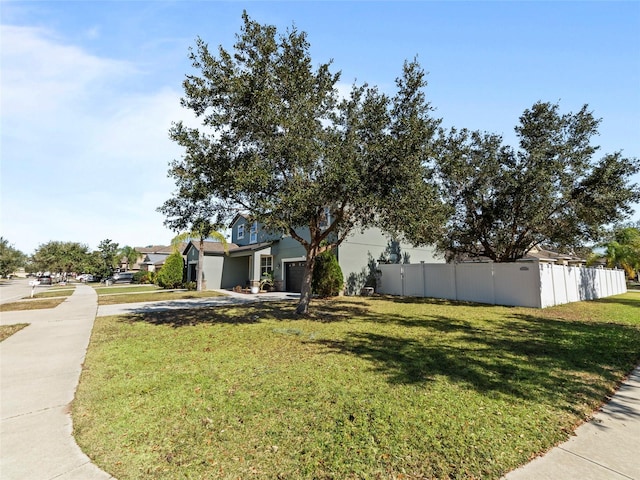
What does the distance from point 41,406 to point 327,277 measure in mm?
14389

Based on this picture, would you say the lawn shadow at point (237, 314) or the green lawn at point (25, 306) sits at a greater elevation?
the lawn shadow at point (237, 314)

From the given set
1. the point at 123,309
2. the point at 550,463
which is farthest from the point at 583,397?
the point at 123,309

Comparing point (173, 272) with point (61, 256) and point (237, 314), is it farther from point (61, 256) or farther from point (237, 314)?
point (61, 256)

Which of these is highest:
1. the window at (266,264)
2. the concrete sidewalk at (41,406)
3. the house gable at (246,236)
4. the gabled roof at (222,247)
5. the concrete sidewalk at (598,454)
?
the house gable at (246,236)

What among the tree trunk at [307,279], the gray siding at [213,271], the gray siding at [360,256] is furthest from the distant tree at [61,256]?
the tree trunk at [307,279]

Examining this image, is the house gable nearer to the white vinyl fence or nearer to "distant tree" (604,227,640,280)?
the white vinyl fence

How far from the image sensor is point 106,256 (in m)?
52.8

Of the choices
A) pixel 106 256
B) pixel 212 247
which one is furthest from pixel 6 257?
pixel 212 247

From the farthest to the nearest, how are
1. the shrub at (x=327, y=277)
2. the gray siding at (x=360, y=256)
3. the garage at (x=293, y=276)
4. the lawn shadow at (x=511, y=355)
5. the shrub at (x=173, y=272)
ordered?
1. the shrub at (x=173, y=272)
2. the garage at (x=293, y=276)
3. the gray siding at (x=360, y=256)
4. the shrub at (x=327, y=277)
5. the lawn shadow at (x=511, y=355)

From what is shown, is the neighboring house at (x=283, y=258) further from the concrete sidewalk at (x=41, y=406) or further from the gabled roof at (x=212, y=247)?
the concrete sidewalk at (x=41, y=406)

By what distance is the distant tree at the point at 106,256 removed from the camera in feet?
162

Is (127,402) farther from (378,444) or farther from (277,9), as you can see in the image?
(277,9)

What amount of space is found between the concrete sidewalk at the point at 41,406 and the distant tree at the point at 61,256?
55.4 m

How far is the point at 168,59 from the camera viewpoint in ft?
31.6
